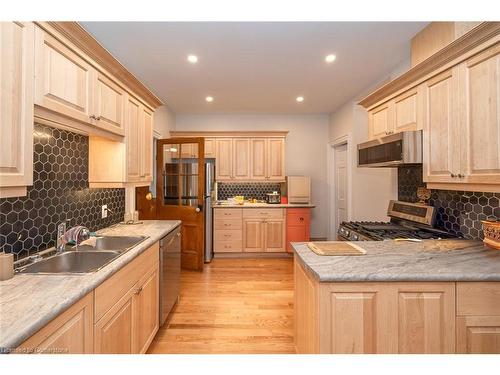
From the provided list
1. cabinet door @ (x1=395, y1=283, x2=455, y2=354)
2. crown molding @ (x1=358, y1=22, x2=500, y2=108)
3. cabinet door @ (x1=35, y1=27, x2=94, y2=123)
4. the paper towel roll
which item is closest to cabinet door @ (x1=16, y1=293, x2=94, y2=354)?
the paper towel roll

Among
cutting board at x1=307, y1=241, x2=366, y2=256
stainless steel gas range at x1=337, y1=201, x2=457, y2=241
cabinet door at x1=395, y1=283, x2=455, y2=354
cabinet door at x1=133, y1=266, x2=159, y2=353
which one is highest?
stainless steel gas range at x1=337, y1=201, x2=457, y2=241

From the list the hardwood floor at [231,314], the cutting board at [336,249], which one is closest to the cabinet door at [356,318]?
the cutting board at [336,249]

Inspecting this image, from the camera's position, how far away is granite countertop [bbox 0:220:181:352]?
0.81m

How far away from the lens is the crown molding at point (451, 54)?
4.79 ft

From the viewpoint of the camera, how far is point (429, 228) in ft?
7.58

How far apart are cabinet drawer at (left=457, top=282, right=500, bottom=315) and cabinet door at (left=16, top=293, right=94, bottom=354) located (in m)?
1.73

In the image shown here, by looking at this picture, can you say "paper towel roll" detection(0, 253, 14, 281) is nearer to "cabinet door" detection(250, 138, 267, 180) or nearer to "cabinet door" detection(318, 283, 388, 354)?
"cabinet door" detection(318, 283, 388, 354)

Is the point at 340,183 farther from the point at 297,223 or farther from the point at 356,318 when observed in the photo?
the point at 356,318

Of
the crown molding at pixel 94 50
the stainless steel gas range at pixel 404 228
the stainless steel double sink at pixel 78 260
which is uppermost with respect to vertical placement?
the crown molding at pixel 94 50

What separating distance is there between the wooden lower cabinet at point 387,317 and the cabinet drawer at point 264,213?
320cm

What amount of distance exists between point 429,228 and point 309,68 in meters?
2.11

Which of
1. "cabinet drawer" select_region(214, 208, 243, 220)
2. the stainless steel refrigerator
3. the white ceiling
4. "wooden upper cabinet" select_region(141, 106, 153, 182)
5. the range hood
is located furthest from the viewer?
"cabinet drawer" select_region(214, 208, 243, 220)

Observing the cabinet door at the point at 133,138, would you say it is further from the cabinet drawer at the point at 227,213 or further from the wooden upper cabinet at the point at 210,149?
the wooden upper cabinet at the point at 210,149

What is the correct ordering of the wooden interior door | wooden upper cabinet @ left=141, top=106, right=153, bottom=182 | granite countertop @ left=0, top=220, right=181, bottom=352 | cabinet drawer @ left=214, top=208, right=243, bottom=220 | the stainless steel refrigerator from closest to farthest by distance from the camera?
granite countertop @ left=0, top=220, right=181, bottom=352
wooden upper cabinet @ left=141, top=106, right=153, bottom=182
the wooden interior door
the stainless steel refrigerator
cabinet drawer @ left=214, top=208, right=243, bottom=220
